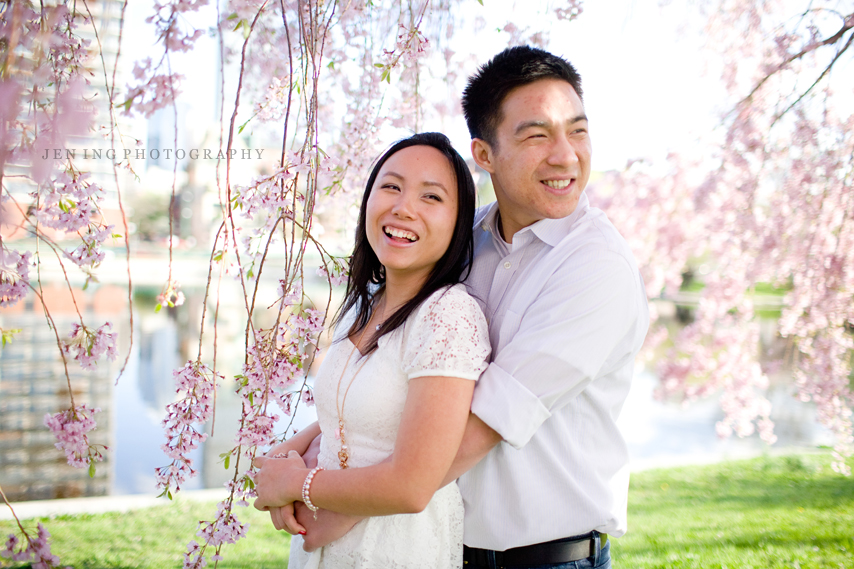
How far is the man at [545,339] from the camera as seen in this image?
1113 mm

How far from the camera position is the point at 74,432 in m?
1.31

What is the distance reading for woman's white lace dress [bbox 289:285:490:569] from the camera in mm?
1184

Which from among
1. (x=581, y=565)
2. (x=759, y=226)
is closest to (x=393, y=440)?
(x=581, y=565)

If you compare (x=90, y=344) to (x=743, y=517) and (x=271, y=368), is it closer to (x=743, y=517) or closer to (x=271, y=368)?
(x=271, y=368)

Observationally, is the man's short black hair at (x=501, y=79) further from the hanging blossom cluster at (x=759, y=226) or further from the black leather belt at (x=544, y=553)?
the hanging blossom cluster at (x=759, y=226)

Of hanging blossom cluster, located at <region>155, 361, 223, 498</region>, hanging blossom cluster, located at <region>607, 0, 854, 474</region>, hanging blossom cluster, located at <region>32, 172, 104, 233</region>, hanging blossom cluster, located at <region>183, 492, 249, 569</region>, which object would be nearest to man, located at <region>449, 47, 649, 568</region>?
hanging blossom cluster, located at <region>183, 492, 249, 569</region>

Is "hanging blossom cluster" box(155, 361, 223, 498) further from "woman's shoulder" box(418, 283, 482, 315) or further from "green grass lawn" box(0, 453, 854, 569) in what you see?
"green grass lawn" box(0, 453, 854, 569)

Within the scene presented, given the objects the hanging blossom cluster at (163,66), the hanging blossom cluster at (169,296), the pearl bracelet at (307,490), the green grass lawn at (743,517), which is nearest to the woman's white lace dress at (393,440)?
the pearl bracelet at (307,490)

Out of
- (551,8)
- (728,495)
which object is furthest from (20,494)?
(728,495)

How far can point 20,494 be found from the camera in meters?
3.70

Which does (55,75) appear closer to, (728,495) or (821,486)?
(728,495)

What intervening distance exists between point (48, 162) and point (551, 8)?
7.25 feet

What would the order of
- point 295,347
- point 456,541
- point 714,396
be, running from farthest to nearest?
point 714,396 → point 295,347 → point 456,541

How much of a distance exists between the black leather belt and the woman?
6cm
